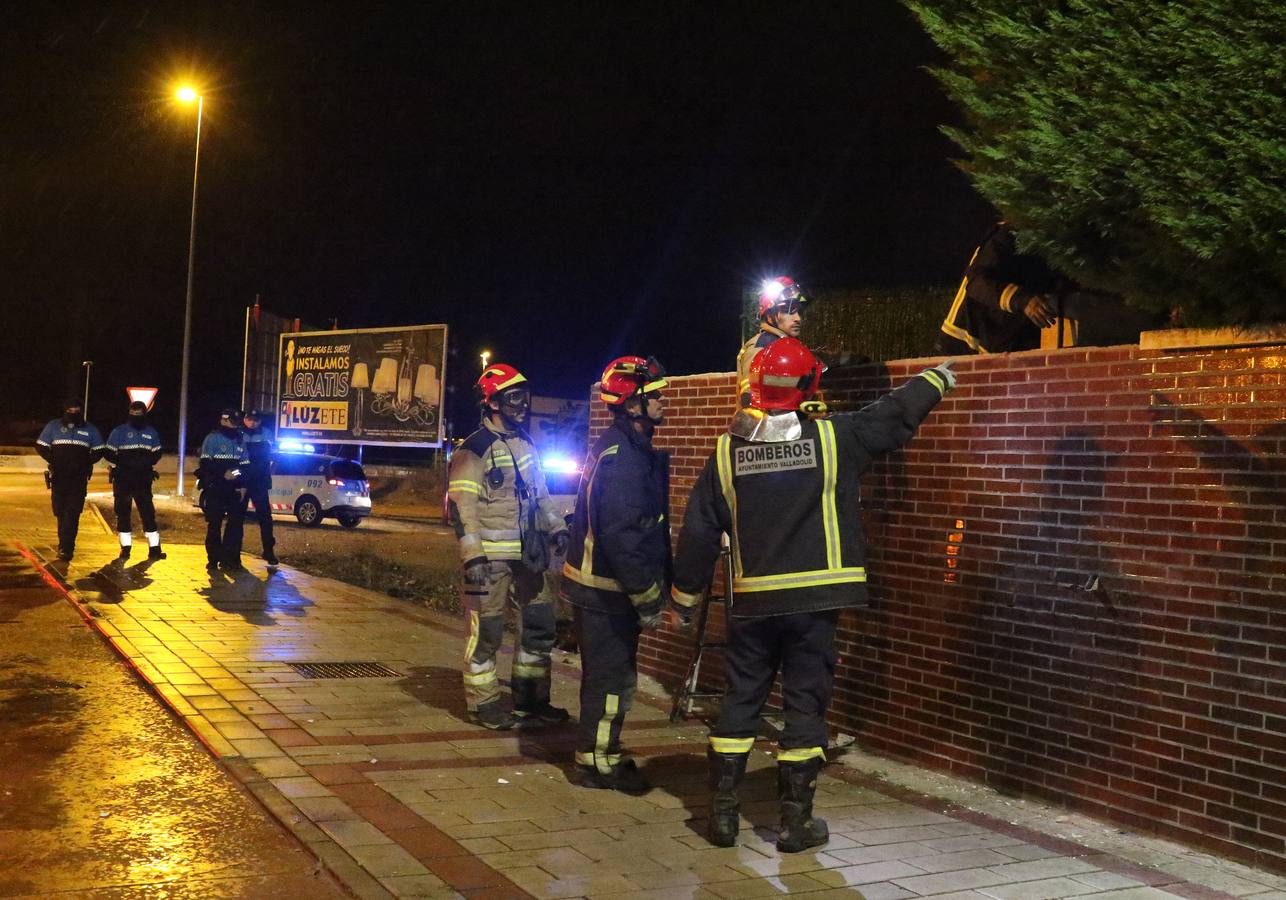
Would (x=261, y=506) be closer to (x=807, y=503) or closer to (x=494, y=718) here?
(x=494, y=718)

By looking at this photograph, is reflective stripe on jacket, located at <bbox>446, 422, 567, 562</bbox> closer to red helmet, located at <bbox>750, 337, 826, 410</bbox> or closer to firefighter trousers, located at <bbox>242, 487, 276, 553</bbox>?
red helmet, located at <bbox>750, 337, 826, 410</bbox>

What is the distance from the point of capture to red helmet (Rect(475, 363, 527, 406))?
284 inches

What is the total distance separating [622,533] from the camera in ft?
19.4

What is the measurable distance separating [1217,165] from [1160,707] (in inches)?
89.5

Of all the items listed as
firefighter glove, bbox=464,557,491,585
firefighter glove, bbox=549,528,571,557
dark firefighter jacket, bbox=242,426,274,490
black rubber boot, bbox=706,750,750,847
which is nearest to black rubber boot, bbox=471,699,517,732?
firefighter glove, bbox=464,557,491,585

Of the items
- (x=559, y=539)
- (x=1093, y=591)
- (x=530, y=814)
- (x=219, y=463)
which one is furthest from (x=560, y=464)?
(x=1093, y=591)

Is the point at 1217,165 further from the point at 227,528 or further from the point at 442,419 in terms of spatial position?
the point at 442,419

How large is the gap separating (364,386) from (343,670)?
24605 millimetres

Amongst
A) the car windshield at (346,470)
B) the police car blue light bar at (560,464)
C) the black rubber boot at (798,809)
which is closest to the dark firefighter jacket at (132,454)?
the police car blue light bar at (560,464)

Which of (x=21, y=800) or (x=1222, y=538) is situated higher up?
(x=1222, y=538)

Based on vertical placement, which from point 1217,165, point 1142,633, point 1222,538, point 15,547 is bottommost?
point 15,547

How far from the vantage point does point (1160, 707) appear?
5301 millimetres

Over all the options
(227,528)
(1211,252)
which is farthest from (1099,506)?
(227,528)

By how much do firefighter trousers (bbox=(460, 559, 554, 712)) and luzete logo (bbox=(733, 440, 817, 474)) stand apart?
2.34 meters
